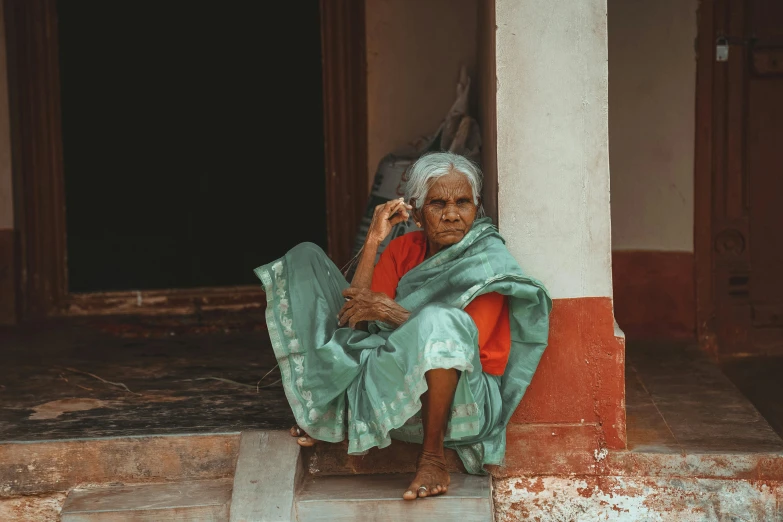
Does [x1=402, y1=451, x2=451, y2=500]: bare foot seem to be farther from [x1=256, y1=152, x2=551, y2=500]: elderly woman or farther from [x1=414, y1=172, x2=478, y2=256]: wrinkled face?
[x1=414, y1=172, x2=478, y2=256]: wrinkled face

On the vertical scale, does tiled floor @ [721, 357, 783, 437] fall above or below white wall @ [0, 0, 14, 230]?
below

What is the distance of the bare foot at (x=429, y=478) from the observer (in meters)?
3.31

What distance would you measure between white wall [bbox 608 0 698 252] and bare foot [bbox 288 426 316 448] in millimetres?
2417

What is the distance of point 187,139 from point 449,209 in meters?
3.04

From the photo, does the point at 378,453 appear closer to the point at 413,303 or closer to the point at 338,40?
the point at 413,303

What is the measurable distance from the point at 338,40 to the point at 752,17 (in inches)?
87.2

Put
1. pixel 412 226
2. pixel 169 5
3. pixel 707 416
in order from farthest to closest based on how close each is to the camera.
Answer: pixel 169 5 < pixel 412 226 < pixel 707 416

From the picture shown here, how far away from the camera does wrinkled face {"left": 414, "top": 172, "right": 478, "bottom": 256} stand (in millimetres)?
3502

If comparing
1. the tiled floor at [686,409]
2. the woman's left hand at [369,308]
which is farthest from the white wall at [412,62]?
the woman's left hand at [369,308]

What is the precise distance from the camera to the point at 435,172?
3523 mm

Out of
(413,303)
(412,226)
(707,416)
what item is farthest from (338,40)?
(707,416)

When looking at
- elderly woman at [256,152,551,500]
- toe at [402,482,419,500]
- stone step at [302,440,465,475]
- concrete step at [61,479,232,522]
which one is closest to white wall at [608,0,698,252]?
elderly woman at [256,152,551,500]

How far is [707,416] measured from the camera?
4000 mm

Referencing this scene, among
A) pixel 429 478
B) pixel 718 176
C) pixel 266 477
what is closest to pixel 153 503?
pixel 266 477
